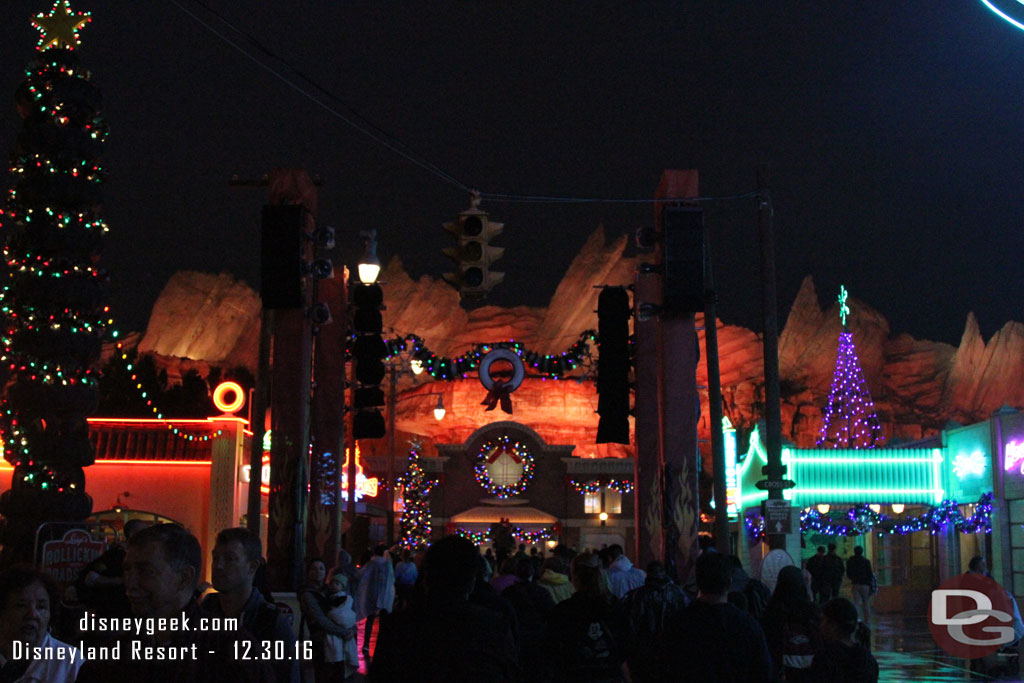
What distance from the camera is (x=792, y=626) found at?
8.70 metres

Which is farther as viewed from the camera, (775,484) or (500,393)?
(500,393)

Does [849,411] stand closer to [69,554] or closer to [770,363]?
[770,363]

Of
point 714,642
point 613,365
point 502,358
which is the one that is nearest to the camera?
point 714,642

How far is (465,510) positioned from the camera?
57531 mm

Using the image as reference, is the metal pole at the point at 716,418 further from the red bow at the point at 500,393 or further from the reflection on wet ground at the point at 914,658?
the red bow at the point at 500,393

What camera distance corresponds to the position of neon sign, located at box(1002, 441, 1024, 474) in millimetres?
26908

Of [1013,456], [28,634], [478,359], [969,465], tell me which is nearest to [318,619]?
[28,634]

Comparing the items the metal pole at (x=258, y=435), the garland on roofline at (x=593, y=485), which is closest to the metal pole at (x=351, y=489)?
the metal pole at (x=258, y=435)

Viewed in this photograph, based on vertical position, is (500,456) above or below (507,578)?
above

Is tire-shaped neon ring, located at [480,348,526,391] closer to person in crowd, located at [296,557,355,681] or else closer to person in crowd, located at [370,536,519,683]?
person in crowd, located at [296,557,355,681]

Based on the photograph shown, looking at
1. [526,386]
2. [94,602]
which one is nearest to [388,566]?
[94,602]

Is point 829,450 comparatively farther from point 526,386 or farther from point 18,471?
point 526,386

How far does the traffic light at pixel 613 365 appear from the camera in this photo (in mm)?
24172

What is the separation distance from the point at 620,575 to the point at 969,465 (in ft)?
66.5
